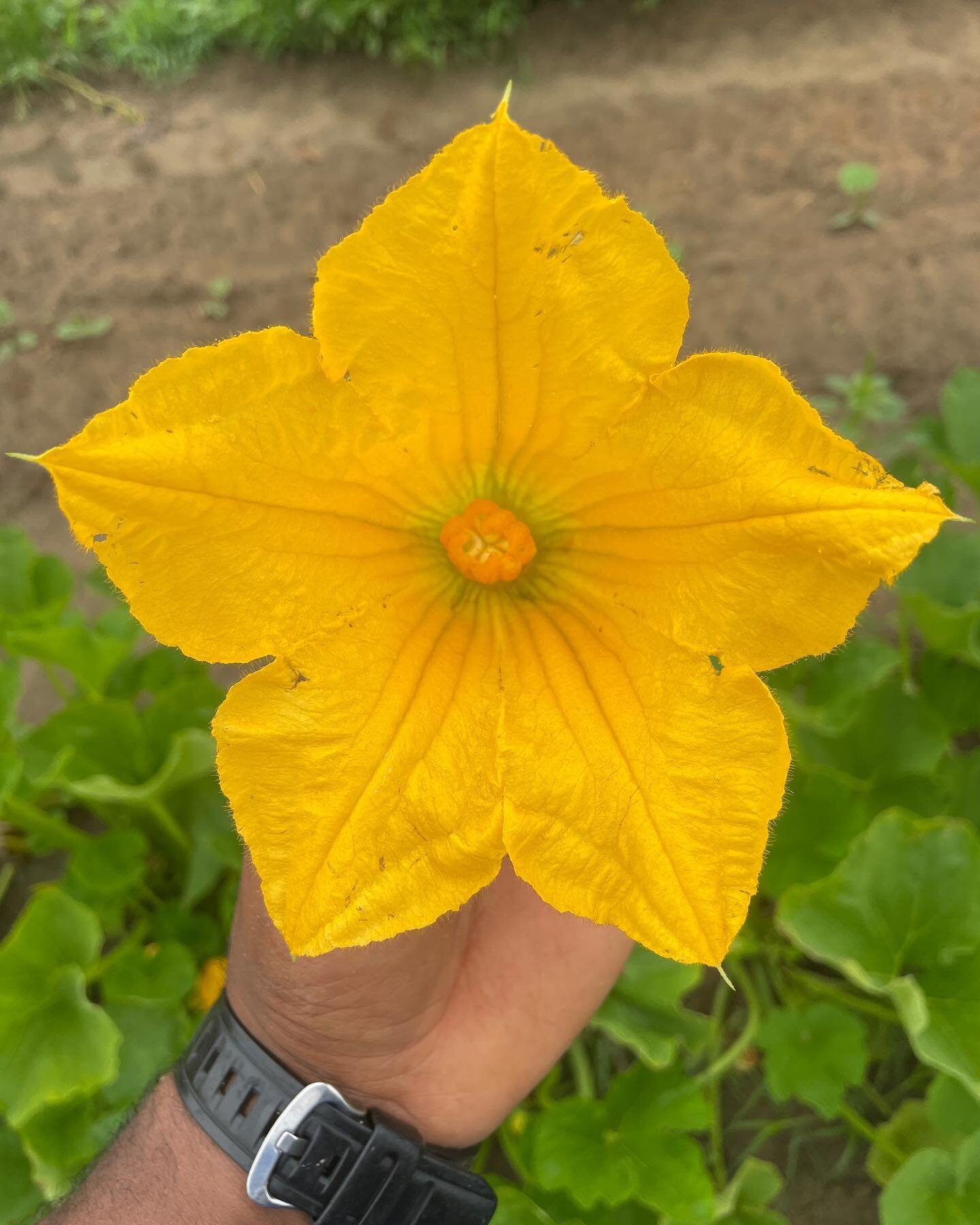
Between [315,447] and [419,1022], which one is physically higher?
[315,447]

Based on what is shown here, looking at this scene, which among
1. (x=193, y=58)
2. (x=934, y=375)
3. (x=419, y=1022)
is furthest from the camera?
(x=193, y=58)

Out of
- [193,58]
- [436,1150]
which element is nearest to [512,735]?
[436,1150]

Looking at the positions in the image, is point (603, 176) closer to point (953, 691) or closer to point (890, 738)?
point (953, 691)

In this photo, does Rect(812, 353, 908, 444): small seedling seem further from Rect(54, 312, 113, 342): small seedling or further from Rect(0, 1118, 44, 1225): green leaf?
Rect(0, 1118, 44, 1225): green leaf

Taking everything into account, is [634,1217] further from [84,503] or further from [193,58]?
[193,58]

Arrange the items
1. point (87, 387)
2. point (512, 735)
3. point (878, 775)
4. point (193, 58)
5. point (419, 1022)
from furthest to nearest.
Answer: point (193, 58) → point (87, 387) → point (878, 775) → point (419, 1022) → point (512, 735)
